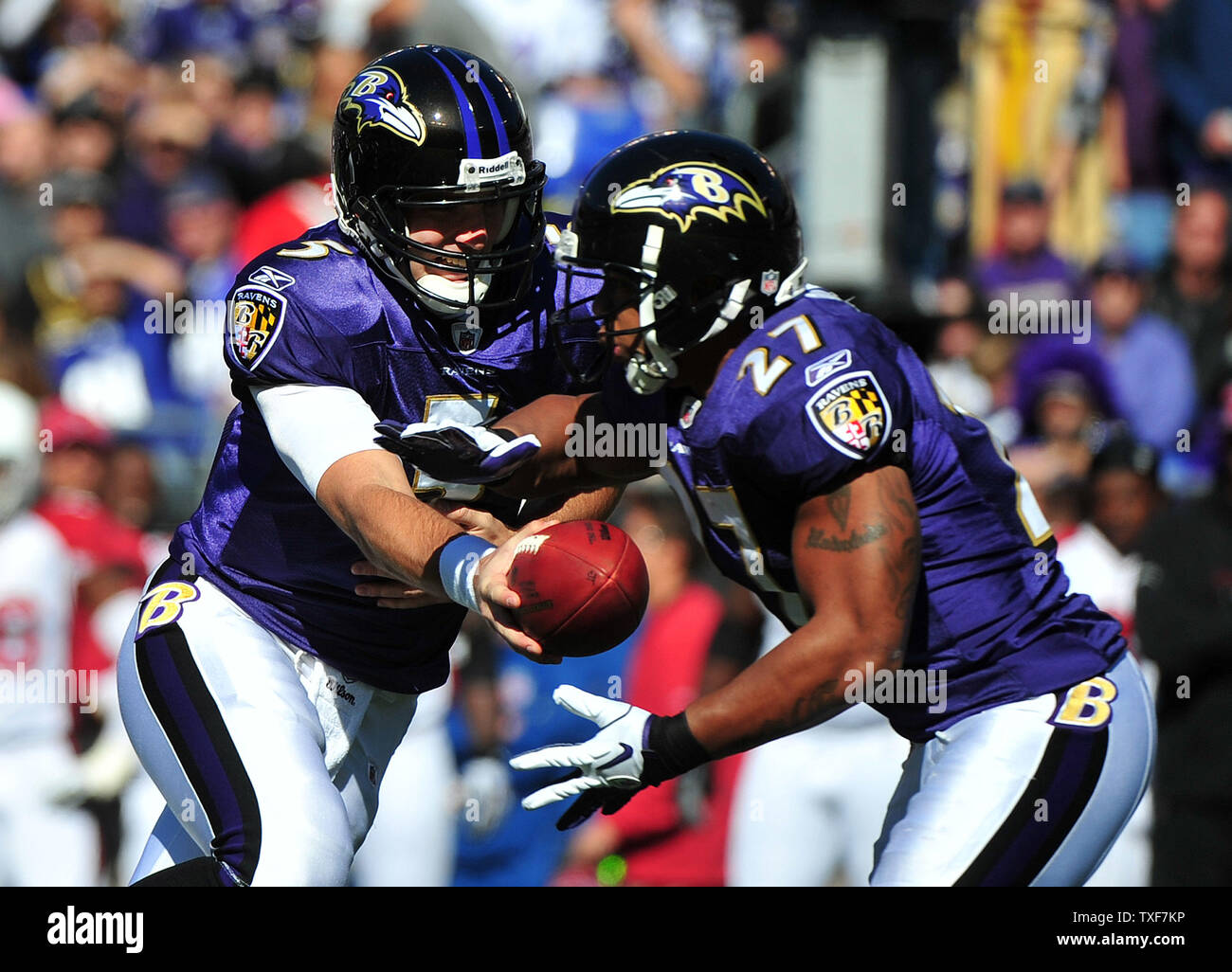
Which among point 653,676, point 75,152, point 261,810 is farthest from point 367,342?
point 75,152

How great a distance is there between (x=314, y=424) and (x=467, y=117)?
776 mm

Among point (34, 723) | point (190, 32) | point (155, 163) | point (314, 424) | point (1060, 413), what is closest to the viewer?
point (314, 424)

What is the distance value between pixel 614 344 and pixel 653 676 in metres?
3.18

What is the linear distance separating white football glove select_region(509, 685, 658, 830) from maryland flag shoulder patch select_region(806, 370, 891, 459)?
0.65m

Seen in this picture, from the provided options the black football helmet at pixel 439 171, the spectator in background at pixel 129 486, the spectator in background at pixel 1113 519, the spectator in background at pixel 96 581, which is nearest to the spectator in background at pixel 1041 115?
the spectator in background at pixel 1113 519

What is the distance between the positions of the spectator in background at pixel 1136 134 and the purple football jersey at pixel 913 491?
5.49 meters

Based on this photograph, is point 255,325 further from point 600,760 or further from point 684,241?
point 600,760

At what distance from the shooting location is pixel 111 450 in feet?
23.7

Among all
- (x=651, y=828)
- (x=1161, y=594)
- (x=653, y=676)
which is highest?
(x=1161, y=594)

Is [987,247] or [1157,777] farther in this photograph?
[987,247]

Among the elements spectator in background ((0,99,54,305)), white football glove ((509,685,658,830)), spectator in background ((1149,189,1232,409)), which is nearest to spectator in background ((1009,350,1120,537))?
spectator in background ((1149,189,1232,409))

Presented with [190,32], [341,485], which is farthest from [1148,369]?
[190,32]

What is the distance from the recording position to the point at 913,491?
11.7ft
